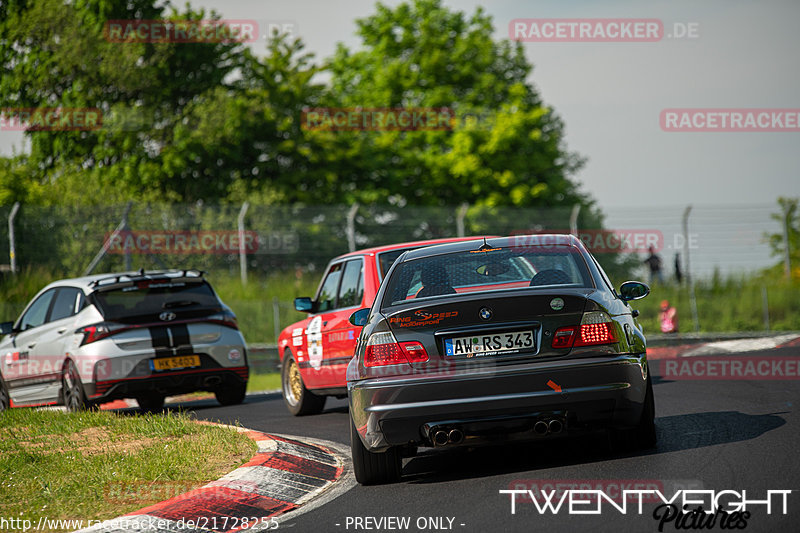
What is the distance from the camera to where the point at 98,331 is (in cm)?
1197

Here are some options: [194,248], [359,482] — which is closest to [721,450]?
[359,482]

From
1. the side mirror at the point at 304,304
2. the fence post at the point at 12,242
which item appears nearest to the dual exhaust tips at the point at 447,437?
the side mirror at the point at 304,304

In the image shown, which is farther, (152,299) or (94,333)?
(152,299)

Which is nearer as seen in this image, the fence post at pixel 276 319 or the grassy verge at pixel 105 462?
the grassy verge at pixel 105 462

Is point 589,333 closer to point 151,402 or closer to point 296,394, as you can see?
point 296,394

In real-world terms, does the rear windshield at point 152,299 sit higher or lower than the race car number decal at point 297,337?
higher

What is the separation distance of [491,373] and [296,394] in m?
5.79

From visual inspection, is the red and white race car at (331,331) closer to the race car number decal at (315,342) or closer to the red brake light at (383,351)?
the race car number decal at (315,342)

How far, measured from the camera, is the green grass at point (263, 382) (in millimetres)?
17328

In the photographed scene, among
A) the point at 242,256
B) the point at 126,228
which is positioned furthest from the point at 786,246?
the point at 126,228

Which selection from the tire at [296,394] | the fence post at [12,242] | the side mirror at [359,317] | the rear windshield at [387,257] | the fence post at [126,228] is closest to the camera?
the side mirror at [359,317]

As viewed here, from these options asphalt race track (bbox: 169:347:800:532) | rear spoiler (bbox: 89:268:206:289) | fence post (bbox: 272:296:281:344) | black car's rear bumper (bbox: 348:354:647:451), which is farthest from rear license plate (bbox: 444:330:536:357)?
fence post (bbox: 272:296:281:344)

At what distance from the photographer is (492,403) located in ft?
20.5

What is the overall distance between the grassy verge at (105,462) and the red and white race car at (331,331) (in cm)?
167
